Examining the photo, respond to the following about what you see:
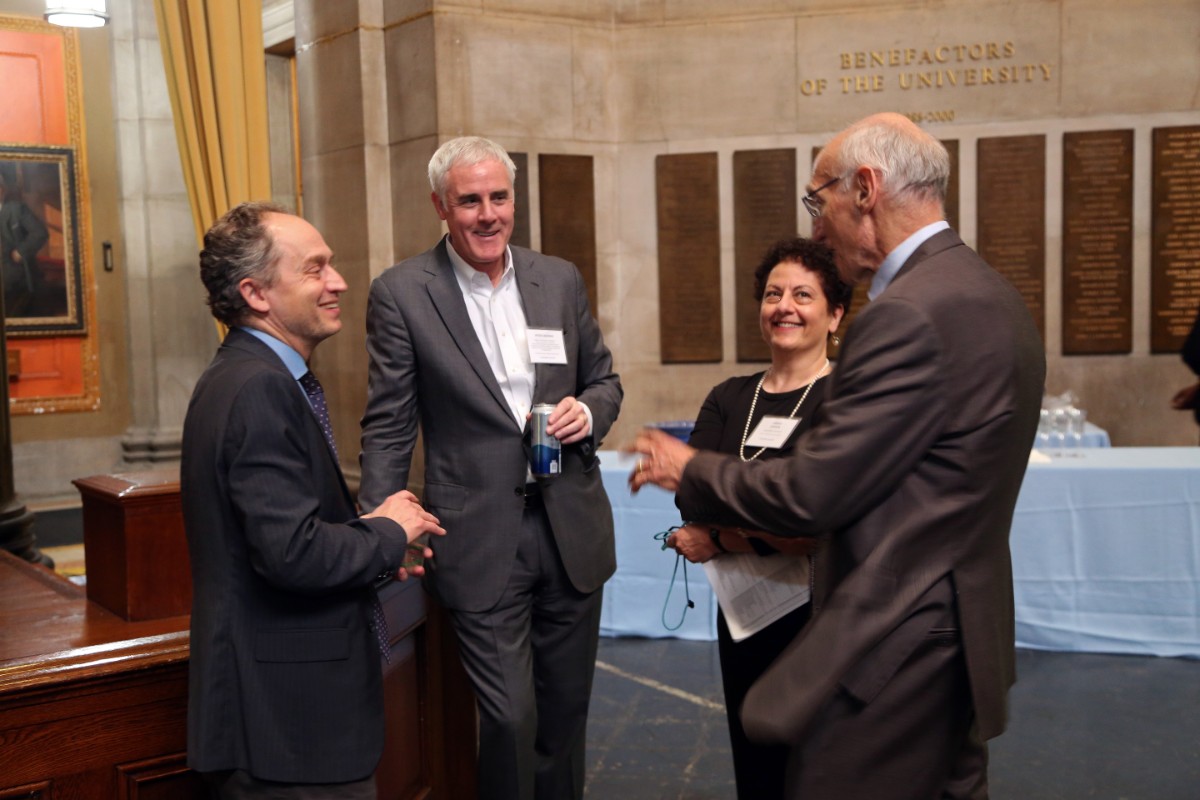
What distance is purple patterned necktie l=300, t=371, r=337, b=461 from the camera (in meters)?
2.09

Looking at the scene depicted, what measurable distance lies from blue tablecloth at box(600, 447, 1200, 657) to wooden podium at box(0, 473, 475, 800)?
7.32ft

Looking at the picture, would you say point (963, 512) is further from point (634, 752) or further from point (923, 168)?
point (634, 752)

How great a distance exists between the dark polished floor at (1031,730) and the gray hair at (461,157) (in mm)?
2045

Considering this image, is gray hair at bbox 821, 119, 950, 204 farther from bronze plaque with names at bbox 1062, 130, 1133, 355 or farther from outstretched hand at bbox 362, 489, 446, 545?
bronze plaque with names at bbox 1062, 130, 1133, 355

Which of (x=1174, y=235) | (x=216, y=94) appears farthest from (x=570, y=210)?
(x=1174, y=235)

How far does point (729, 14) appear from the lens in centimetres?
681

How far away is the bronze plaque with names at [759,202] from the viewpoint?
22.3 ft

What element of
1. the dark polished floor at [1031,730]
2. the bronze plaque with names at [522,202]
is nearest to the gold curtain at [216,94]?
the bronze plaque with names at [522,202]

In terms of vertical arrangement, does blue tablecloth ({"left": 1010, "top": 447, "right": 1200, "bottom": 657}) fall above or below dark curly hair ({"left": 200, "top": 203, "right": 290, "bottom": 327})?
below

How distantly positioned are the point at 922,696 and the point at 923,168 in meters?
0.89

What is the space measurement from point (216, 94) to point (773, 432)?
4732mm

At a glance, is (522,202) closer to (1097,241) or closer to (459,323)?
(1097,241)

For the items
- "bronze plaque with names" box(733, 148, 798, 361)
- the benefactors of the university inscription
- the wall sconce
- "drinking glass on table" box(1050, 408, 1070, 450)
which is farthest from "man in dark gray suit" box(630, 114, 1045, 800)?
the wall sconce

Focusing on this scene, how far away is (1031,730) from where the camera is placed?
13.4ft
